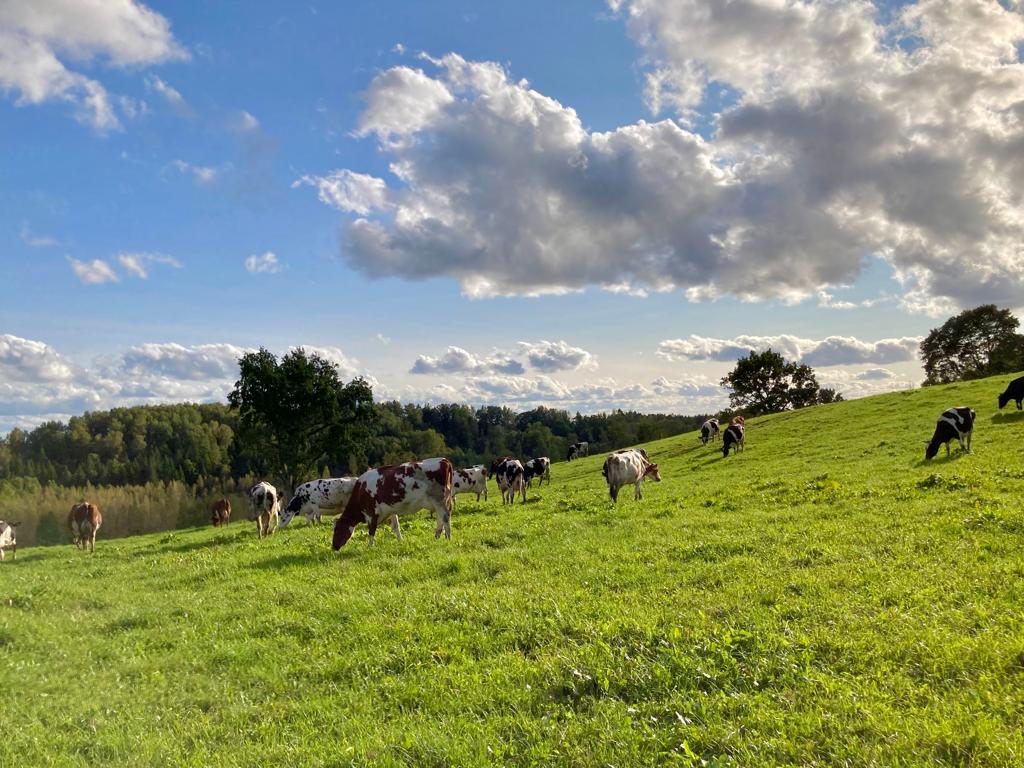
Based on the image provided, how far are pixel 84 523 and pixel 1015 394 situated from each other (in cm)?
4777

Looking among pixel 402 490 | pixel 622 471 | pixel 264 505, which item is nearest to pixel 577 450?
pixel 622 471

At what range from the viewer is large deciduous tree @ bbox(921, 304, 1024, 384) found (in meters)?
64.1

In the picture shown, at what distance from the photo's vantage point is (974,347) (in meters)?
68.0

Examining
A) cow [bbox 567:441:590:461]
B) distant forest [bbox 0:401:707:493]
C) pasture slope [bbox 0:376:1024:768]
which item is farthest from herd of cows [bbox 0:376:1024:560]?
distant forest [bbox 0:401:707:493]

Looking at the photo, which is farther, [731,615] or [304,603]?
[304,603]

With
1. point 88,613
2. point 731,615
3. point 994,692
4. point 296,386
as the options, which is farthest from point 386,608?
point 296,386

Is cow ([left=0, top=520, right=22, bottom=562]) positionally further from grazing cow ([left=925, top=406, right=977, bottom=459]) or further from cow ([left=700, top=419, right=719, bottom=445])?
cow ([left=700, top=419, right=719, bottom=445])

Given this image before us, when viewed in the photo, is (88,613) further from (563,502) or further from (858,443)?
(858,443)

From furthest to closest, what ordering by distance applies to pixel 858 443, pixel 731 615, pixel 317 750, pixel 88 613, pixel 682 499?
1. pixel 858 443
2. pixel 682 499
3. pixel 88 613
4. pixel 731 615
5. pixel 317 750

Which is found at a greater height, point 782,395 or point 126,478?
point 782,395

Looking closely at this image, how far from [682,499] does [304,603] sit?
13.3 m

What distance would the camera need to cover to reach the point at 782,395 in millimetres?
73125

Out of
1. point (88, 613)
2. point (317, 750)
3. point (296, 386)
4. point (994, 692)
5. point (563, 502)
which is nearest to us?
point (994, 692)

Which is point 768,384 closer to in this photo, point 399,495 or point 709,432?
point 709,432
